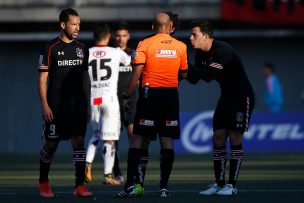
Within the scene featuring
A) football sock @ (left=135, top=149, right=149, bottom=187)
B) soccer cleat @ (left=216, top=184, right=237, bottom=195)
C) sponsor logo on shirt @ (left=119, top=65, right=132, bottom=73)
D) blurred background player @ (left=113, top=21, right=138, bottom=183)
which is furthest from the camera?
sponsor logo on shirt @ (left=119, top=65, right=132, bottom=73)

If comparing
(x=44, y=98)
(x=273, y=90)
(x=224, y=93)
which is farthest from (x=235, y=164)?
(x=273, y=90)

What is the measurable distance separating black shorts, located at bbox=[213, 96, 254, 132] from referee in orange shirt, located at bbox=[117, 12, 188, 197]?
69 centimetres

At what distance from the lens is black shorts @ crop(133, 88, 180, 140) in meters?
13.5

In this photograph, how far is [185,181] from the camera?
1650 centimetres

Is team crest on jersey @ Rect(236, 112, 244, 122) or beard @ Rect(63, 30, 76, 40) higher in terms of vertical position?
beard @ Rect(63, 30, 76, 40)

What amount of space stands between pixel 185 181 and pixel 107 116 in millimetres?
1582

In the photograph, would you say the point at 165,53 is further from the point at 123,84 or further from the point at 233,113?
the point at 123,84

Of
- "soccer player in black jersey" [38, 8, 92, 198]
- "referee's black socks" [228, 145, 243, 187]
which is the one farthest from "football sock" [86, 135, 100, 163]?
"referee's black socks" [228, 145, 243, 187]

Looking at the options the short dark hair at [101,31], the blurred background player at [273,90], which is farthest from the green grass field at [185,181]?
the blurred background player at [273,90]

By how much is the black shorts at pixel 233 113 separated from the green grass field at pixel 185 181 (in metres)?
0.84

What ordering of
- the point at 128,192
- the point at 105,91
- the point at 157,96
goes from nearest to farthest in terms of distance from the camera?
the point at 128,192 → the point at 157,96 → the point at 105,91

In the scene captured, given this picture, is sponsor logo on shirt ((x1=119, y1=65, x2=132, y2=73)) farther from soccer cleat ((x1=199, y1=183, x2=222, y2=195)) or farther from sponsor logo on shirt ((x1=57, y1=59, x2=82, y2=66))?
soccer cleat ((x1=199, y1=183, x2=222, y2=195))

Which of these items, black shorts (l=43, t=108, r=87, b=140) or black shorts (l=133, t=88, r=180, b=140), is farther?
black shorts (l=43, t=108, r=87, b=140)

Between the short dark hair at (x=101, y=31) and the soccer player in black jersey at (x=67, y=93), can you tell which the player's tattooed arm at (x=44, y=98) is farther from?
the short dark hair at (x=101, y=31)
